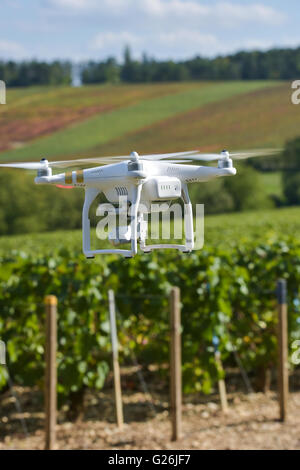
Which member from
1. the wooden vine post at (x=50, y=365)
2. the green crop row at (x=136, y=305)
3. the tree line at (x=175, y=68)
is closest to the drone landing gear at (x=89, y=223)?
the tree line at (x=175, y=68)

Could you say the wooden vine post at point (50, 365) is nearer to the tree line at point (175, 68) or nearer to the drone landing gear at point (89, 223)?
the tree line at point (175, 68)

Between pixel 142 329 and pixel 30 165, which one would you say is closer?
pixel 30 165

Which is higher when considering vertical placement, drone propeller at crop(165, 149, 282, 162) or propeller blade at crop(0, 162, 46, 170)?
drone propeller at crop(165, 149, 282, 162)

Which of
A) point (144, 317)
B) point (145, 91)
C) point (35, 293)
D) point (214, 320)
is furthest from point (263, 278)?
point (145, 91)

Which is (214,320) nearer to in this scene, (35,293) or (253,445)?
(253,445)

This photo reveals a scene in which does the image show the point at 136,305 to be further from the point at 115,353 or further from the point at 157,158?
the point at 157,158

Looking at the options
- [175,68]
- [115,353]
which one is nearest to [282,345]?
[115,353]

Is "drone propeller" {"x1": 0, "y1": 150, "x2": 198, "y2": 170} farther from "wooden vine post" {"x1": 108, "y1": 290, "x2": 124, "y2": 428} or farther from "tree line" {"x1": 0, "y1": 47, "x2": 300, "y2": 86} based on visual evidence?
Result: "wooden vine post" {"x1": 108, "y1": 290, "x2": 124, "y2": 428}

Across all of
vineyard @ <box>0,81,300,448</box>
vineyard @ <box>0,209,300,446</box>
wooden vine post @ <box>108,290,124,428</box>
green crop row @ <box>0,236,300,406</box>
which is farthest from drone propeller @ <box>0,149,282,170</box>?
wooden vine post @ <box>108,290,124,428</box>
